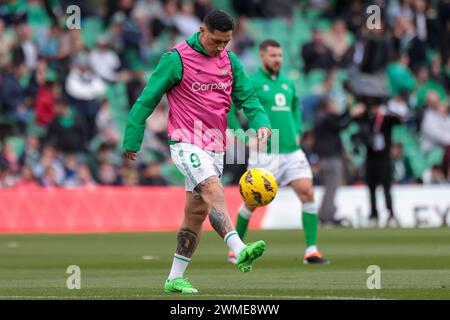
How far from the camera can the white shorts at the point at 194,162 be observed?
11.5 meters

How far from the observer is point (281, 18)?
34.1 metres

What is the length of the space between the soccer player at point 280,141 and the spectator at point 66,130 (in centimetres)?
1123

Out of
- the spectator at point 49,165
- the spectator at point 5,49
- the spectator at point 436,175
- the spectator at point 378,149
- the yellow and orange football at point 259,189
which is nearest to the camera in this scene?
the yellow and orange football at point 259,189

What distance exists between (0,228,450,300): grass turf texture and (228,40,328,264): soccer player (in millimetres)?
815

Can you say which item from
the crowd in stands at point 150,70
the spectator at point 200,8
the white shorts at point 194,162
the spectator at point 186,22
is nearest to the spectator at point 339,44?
the crowd in stands at point 150,70

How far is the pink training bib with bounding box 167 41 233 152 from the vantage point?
11.8m

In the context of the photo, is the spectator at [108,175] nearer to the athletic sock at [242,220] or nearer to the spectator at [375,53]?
the spectator at [375,53]

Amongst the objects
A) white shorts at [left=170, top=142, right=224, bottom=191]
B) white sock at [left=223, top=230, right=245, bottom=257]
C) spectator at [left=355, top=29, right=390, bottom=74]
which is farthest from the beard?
spectator at [left=355, top=29, right=390, bottom=74]

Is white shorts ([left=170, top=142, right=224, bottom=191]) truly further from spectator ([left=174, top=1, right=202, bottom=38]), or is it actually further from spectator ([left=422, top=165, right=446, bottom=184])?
spectator ([left=174, top=1, right=202, bottom=38])

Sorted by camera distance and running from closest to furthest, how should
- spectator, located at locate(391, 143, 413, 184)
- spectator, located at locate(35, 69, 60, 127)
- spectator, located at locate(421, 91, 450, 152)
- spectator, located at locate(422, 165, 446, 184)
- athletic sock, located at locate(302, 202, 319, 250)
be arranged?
athletic sock, located at locate(302, 202, 319, 250) < spectator, located at locate(35, 69, 60, 127) < spectator, located at locate(422, 165, 446, 184) < spectator, located at locate(391, 143, 413, 184) < spectator, located at locate(421, 91, 450, 152)

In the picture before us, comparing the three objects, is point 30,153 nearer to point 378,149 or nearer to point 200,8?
point 378,149
